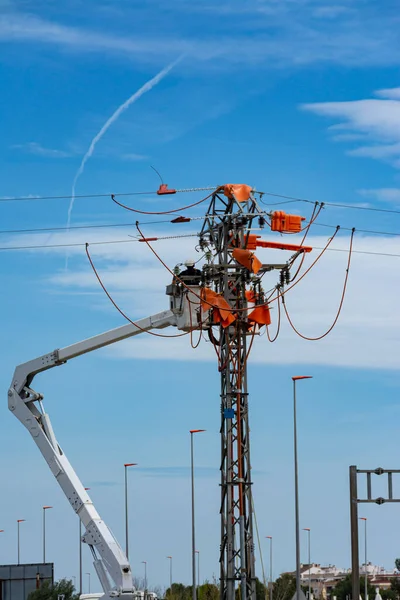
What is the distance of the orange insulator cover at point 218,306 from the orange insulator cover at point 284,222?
266 centimetres

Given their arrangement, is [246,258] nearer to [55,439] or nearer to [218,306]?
[218,306]

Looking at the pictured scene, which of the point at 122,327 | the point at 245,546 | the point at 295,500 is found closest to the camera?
the point at 245,546

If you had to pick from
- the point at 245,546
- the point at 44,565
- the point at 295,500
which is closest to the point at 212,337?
the point at 245,546

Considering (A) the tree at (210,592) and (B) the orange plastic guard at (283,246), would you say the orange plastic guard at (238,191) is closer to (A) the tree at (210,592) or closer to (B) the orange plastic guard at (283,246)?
(B) the orange plastic guard at (283,246)

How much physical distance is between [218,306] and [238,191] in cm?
354

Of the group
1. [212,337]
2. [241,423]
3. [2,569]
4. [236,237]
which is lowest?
[2,569]

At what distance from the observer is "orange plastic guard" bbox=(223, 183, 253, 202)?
3828 centimetres

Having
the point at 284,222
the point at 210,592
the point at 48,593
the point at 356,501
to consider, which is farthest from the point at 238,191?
the point at 210,592

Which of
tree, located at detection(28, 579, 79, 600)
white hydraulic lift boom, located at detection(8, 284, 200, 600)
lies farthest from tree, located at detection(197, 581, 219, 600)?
white hydraulic lift boom, located at detection(8, 284, 200, 600)

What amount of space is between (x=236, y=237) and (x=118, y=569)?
1077 centimetres

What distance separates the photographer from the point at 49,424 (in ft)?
136

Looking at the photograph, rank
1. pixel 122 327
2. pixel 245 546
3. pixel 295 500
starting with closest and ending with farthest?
1. pixel 245 546
2. pixel 122 327
3. pixel 295 500

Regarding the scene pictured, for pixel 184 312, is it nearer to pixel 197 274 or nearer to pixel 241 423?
pixel 197 274

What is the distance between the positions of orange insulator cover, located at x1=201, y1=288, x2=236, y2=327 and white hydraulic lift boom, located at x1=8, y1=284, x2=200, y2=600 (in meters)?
0.36
